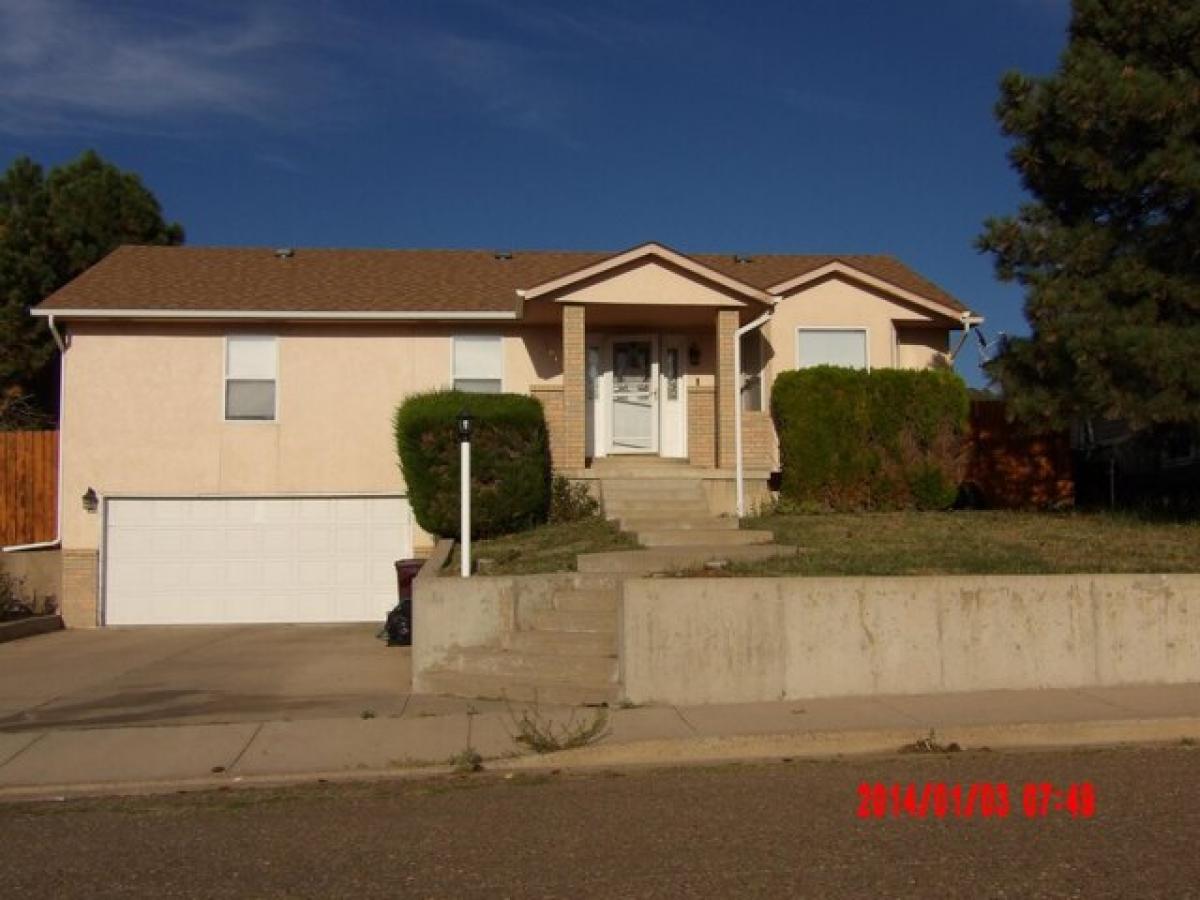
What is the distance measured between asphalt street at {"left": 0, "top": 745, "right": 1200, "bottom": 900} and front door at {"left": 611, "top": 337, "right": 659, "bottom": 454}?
38.3 ft

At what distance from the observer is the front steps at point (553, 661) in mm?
10086

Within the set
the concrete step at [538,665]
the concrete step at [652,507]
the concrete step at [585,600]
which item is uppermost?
the concrete step at [652,507]

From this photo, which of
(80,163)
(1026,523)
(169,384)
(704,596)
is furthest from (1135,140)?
(80,163)

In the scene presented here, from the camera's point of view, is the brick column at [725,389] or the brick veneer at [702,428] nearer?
the brick column at [725,389]

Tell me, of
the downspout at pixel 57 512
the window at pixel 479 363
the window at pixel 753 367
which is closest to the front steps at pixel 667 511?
the window at pixel 753 367

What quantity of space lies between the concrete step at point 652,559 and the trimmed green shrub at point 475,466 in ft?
11.7

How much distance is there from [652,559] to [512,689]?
248 cm

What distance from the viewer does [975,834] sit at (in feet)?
20.2

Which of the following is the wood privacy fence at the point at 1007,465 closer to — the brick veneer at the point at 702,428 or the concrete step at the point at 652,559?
the brick veneer at the point at 702,428

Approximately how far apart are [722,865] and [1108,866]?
177cm

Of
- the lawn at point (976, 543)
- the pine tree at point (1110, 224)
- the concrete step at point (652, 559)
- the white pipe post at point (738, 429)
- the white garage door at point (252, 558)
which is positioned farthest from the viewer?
the white garage door at point (252, 558)

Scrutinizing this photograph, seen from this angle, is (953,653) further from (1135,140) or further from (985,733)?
(1135,140)

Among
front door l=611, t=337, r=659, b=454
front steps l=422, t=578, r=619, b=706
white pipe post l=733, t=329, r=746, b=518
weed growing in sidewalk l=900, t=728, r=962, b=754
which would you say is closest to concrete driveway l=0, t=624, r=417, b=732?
front steps l=422, t=578, r=619, b=706

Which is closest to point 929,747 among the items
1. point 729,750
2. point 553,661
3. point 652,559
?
point 729,750
